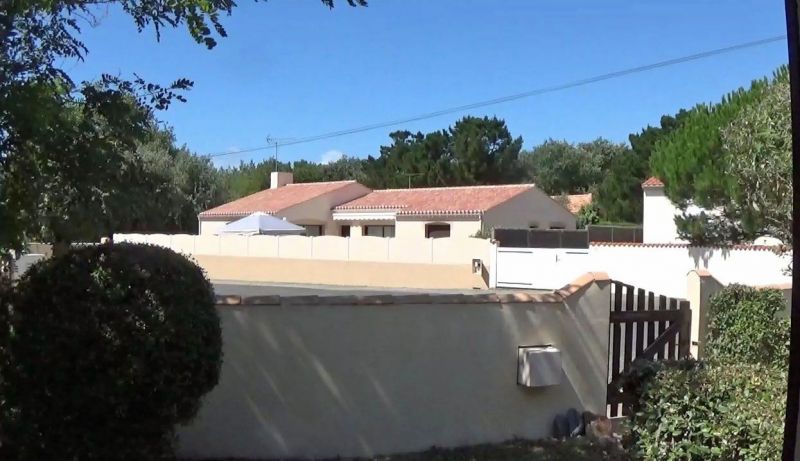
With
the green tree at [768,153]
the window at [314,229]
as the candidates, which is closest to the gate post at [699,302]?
the green tree at [768,153]

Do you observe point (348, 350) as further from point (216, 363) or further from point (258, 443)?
point (216, 363)

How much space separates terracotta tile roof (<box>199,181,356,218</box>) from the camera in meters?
48.2

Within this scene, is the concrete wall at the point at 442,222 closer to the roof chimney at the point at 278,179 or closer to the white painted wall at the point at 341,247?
the white painted wall at the point at 341,247

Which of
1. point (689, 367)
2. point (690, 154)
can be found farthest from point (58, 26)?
point (690, 154)

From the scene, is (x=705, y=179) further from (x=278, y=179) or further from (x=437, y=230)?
(x=278, y=179)

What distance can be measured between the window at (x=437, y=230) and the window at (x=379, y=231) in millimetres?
3130

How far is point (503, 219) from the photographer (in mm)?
41406

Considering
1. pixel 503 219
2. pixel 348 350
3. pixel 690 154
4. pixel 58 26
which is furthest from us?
pixel 503 219

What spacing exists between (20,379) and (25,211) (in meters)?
1.12

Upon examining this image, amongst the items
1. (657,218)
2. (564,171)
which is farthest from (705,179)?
(564,171)

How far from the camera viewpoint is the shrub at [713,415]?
194 inches

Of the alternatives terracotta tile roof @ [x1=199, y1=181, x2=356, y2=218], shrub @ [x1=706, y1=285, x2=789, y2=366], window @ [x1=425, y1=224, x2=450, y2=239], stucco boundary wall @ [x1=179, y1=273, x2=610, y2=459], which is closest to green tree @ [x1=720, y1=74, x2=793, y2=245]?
shrub @ [x1=706, y1=285, x2=789, y2=366]

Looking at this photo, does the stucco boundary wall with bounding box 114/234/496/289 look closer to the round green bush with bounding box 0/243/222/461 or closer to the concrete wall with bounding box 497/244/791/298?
the concrete wall with bounding box 497/244/791/298

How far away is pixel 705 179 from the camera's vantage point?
17969 millimetres
